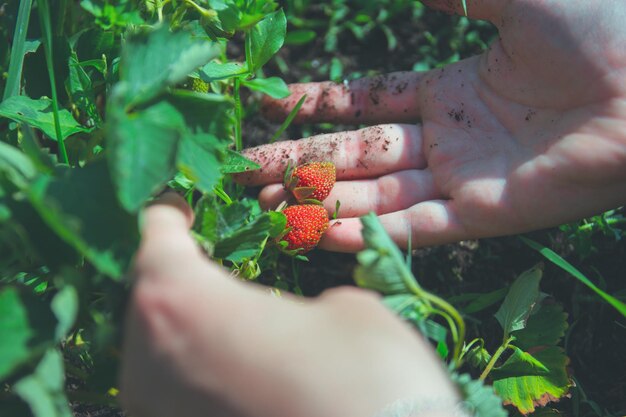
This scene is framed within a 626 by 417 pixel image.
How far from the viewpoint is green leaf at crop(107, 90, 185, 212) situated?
0.78 metres

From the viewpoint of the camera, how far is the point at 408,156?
1.64 m

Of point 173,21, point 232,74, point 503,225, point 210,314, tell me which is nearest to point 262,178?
point 232,74

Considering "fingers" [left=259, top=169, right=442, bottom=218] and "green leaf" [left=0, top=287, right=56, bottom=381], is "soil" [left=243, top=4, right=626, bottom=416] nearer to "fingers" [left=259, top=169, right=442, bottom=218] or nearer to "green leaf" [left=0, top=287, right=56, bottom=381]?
"fingers" [left=259, top=169, right=442, bottom=218]

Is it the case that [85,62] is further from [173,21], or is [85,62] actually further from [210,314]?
[210,314]

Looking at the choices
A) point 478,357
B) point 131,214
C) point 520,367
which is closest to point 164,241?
point 131,214

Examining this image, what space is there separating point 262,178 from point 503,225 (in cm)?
61

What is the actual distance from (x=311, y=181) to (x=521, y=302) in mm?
542

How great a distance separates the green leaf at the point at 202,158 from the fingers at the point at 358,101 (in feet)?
2.84

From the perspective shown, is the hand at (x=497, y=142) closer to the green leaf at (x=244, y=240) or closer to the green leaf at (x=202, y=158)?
the green leaf at (x=244, y=240)

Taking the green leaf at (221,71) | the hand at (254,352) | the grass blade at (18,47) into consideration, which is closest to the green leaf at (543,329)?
the hand at (254,352)

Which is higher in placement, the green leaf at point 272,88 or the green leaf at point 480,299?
the green leaf at point 272,88

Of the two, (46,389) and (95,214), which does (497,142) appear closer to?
(95,214)

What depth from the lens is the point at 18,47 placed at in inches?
48.4

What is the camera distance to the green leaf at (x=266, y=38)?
1346mm
